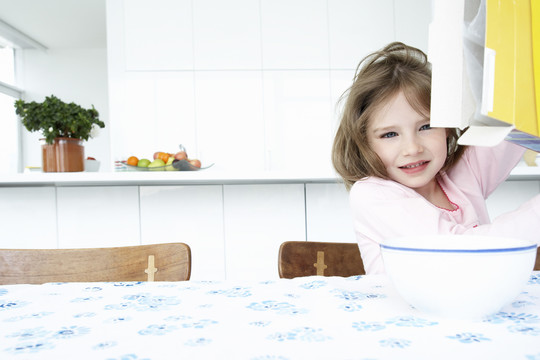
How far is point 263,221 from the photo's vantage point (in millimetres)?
2094

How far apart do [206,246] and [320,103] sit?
125 cm

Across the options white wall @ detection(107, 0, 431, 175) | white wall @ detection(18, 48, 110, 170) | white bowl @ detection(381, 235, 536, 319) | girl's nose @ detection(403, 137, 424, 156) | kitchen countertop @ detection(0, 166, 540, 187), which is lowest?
white bowl @ detection(381, 235, 536, 319)

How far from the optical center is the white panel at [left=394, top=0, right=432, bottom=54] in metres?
2.80

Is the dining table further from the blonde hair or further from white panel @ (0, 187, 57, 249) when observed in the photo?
white panel @ (0, 187, 57, 249)

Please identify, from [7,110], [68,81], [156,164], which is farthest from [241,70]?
[7,110]

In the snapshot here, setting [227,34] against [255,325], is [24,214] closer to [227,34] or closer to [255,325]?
[227,34]

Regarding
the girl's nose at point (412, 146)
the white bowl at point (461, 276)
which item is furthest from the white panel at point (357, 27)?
the white bowl at point (461, 276)

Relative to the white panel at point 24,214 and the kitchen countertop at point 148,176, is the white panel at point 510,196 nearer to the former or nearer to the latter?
the kitchen countertop at point 148,176

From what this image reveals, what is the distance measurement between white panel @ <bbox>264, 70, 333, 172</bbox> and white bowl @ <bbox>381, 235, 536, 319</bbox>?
238 centimetres

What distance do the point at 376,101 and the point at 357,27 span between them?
78.2 inches

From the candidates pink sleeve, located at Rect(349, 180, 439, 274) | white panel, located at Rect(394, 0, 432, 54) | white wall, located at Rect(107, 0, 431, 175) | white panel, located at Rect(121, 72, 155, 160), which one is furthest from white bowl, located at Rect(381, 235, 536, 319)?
white panel, located at Rect(394, 0, 432, 54)

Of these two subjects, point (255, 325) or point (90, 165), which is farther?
point (90, 165)

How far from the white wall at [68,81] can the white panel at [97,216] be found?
14.6ft

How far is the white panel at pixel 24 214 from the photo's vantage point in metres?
2.00
